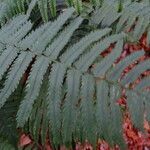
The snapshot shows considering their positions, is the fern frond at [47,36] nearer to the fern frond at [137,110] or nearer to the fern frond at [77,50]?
the fern frond at [77,50]

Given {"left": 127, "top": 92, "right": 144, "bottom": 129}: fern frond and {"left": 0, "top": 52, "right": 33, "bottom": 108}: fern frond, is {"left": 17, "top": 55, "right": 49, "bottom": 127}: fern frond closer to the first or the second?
{"left": 0, "top": 52, "right": 33, "bottom": 108}: fern frond

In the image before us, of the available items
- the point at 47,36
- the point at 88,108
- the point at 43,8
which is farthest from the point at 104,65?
the point at 43,8

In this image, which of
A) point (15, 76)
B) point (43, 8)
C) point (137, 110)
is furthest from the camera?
point (43, 8)

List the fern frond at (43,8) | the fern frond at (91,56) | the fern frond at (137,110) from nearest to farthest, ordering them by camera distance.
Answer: the fern frond at (137,110) → the fern frond at (91,56) → the fern frond at (43,8)

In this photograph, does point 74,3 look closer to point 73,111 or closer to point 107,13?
point 107,13

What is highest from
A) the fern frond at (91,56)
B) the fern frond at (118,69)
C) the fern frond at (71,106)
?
the fern frond at (91,56)

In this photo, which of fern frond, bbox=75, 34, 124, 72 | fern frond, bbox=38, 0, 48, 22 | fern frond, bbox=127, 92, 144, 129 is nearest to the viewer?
fern frond, bbox=127, 92, 144, 129

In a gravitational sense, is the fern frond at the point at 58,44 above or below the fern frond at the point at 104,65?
above

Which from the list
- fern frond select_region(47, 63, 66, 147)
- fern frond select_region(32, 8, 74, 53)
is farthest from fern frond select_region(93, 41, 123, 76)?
fern frond select_region(32, 8, 74, 53)

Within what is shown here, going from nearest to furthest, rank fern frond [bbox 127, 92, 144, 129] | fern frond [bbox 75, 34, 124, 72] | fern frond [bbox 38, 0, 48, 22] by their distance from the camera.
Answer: fern frond [bbox 127, 92, 144, 129], fern frond [bbox 75, 34, 124, 72], fern frond [bbox 38, 0, 48, 22]

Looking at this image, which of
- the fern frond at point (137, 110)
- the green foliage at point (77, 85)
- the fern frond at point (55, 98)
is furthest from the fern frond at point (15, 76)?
the fern frond at point (137, 110)

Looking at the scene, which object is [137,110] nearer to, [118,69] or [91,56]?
[118,69]

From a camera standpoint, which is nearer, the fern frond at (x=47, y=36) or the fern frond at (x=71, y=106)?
the fern frond at (x=71, y=106)
